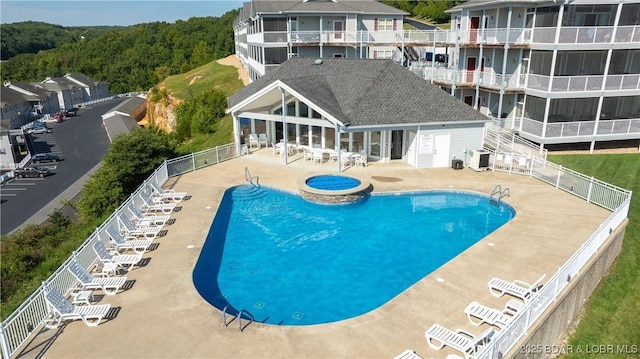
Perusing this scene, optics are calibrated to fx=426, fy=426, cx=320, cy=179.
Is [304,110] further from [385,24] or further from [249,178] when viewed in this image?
[385,24]

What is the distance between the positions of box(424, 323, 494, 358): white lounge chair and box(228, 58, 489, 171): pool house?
1406 centimetres

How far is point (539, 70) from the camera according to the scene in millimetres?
28234

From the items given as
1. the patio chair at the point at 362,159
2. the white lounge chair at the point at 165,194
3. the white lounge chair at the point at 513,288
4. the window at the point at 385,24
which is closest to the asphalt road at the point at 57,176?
the white lounge chair at the point at 165,194

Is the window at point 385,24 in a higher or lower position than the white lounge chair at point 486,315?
higher

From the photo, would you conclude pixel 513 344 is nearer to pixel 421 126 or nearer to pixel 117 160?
pixel 421 126

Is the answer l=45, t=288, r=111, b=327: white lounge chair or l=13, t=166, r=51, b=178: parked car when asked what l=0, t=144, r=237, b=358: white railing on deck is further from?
l=13, t=166, r=51, b=178: parked car

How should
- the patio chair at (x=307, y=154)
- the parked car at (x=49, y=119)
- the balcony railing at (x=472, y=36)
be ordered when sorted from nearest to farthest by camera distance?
the balcony railing at (x=472, y=36), the patio chair at (x=307, y=154), the parked car at (x=49, y=119)

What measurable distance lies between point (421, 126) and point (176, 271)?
1532cm

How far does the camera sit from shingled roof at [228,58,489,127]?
2377cm

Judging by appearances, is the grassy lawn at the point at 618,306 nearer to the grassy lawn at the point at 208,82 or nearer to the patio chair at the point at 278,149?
the patio chair at the point at 278,149

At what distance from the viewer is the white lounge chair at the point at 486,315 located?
425 inches

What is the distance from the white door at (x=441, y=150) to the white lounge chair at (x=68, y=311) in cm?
1846

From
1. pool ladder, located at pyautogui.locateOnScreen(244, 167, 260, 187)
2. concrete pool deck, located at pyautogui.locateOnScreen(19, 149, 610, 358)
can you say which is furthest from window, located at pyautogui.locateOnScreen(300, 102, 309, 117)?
concrete pool deck, located at pyautogui.locateOnScreen(19, 149, 610, 358)

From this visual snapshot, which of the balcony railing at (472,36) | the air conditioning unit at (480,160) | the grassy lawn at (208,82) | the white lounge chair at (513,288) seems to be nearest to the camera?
the white lounge chair at (513,288)
